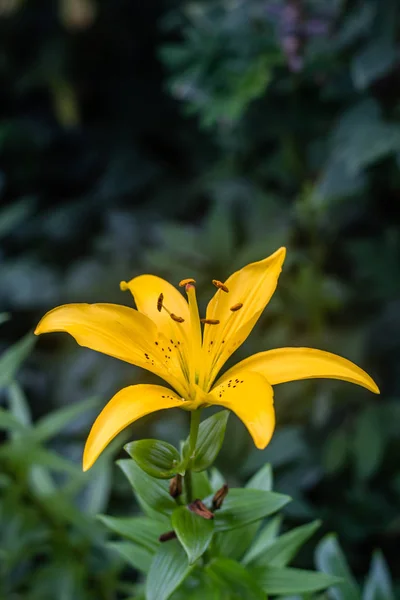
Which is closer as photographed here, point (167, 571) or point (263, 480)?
point (167, 571)

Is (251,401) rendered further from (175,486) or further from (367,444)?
(367,444)

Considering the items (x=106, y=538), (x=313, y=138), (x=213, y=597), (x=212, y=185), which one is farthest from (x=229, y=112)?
(x=213, y=597)

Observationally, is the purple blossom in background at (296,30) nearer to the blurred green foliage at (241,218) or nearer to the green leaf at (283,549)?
the blurred green foliage at (241,218)

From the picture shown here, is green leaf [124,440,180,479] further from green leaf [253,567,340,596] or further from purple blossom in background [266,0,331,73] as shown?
purple blossom in background [266,0,331,73]

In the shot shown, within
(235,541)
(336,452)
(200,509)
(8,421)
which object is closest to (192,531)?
(200,509)

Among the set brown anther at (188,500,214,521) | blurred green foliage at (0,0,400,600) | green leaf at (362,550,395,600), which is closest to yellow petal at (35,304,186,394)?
brown anther at (188,500,214,521)

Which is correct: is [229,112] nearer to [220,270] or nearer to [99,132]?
[220,270]
